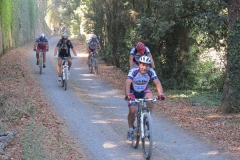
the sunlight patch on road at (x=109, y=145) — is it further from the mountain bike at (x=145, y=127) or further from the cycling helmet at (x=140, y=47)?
the cycling helmet at (x=140, y=47)

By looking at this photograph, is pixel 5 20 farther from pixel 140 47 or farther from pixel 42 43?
pixel 140 47

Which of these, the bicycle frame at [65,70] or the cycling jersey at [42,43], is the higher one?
the cycling jersey at [42,43]

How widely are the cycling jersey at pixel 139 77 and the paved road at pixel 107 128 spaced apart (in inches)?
52.5

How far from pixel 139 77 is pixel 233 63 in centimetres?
453

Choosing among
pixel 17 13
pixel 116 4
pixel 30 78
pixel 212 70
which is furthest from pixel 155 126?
pixel 17 13

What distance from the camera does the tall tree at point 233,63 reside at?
35.7 feet

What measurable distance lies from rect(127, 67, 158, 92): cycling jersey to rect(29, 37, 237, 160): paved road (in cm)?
133

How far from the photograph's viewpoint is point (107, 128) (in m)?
9.62

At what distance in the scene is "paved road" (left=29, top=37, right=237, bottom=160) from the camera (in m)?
7.61

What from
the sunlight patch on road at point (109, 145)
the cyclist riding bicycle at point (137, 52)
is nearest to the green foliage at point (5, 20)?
the cyclist riding bicycle at point (137, 52)

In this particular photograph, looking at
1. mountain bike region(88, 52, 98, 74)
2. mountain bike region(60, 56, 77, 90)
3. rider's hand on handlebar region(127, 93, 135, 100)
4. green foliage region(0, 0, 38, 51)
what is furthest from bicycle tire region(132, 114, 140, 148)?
green foliage region(0, 0, 38, 51)

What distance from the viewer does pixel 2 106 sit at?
10.4 metres

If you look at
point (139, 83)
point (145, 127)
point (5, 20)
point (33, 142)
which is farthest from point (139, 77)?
point (5, 20)

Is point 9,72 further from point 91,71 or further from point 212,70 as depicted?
point 212,70
